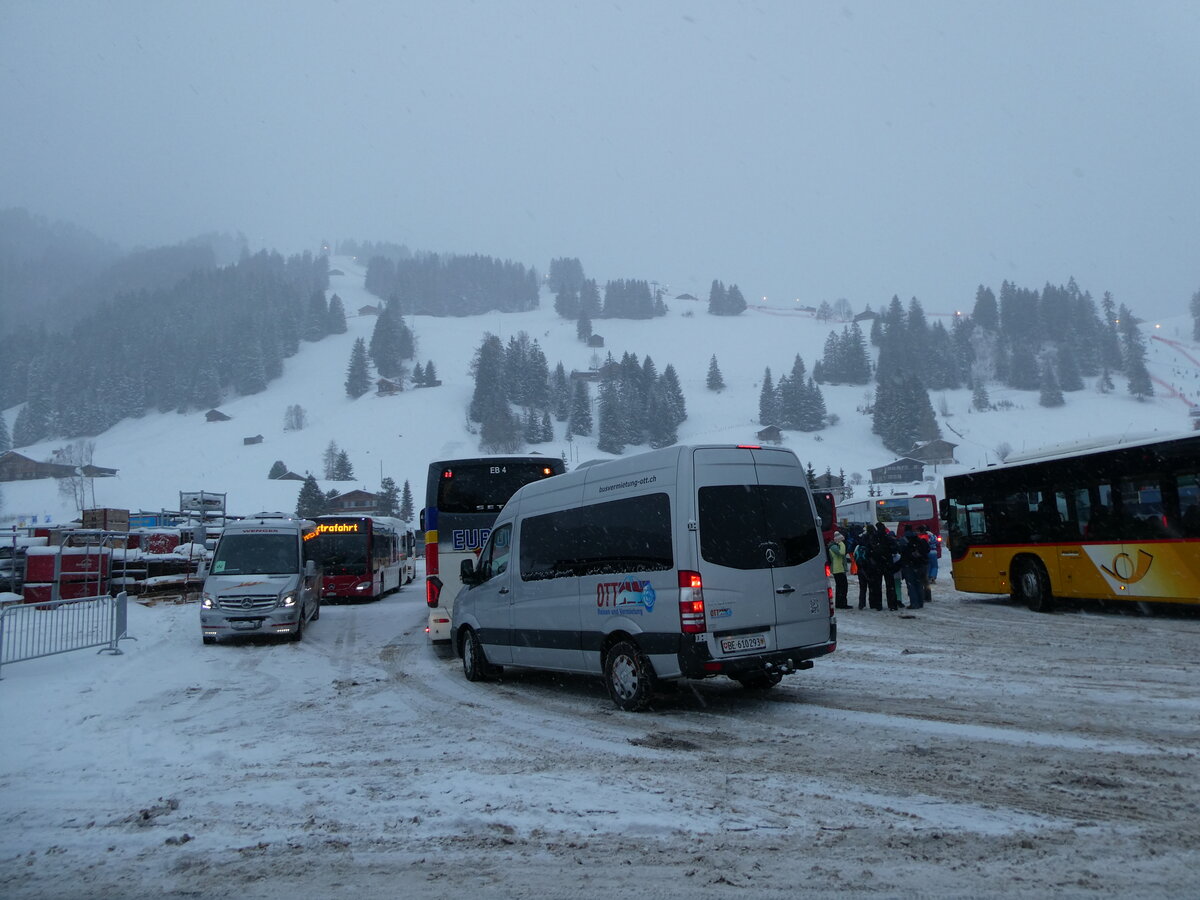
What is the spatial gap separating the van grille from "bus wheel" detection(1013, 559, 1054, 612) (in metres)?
15.1

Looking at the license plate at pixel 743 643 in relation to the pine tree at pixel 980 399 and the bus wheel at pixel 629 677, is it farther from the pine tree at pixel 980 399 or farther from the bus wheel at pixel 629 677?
the pine tree at pixel 980 399

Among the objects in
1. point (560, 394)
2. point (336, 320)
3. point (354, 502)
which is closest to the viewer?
point (354, 502)

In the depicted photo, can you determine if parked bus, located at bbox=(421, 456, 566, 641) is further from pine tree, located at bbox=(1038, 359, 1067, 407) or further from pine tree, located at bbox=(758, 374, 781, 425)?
pine tree, located at bbox=(1038, 359, 1067, 407)

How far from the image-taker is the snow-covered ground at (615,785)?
4.16m

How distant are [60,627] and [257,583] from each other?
3.33 m

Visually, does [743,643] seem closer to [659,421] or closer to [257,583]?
[257,583]

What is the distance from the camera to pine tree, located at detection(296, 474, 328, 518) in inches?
3602

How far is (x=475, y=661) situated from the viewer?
35.0 ft

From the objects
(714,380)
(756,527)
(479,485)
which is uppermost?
(714,380)

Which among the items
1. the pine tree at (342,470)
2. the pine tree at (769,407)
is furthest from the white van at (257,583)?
the pine tree at (769,407)

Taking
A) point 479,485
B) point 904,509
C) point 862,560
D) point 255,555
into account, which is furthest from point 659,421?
point 479,485

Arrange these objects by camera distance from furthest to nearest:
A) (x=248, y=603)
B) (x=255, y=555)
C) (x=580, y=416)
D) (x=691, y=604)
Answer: (x=580, y=416) → (x=255, y=555) → (x=248, y=603) → (x=691, y=604)

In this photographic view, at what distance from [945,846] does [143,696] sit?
941 centimetres

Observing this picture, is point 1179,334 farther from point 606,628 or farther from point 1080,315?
point 606,628
